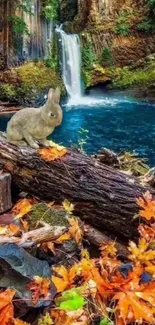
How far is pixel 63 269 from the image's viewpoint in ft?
8.20

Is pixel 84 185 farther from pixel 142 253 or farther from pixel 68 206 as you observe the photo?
pixel 142 253

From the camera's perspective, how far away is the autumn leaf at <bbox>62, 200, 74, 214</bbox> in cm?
325

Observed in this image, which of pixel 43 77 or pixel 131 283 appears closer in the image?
pixel 131 283

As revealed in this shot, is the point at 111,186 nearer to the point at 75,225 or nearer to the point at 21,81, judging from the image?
the point at 75,225

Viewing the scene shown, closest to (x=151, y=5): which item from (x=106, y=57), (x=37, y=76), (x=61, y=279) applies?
(x=106, y=57)

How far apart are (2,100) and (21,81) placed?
1.18 m

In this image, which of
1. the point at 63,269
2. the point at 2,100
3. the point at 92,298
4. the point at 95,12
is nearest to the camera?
the point at 92,298

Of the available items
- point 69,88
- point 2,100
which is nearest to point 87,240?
point 2,100

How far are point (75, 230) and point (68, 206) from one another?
323mm

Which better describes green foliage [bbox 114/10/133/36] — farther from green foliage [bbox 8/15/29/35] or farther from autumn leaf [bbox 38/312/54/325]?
autumn leaf [bbox 38/312/54/325]

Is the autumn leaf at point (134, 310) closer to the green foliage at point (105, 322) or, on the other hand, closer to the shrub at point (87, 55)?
the green foliage at point (105, 322)

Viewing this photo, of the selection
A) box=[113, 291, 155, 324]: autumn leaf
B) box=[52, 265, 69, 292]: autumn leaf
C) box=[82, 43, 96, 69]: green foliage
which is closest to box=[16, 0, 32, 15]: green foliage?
box=[82, 43, 96, 69]: green foliage

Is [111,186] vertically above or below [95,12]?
A: below

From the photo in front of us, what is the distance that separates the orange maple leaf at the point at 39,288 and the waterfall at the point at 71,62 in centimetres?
1603
